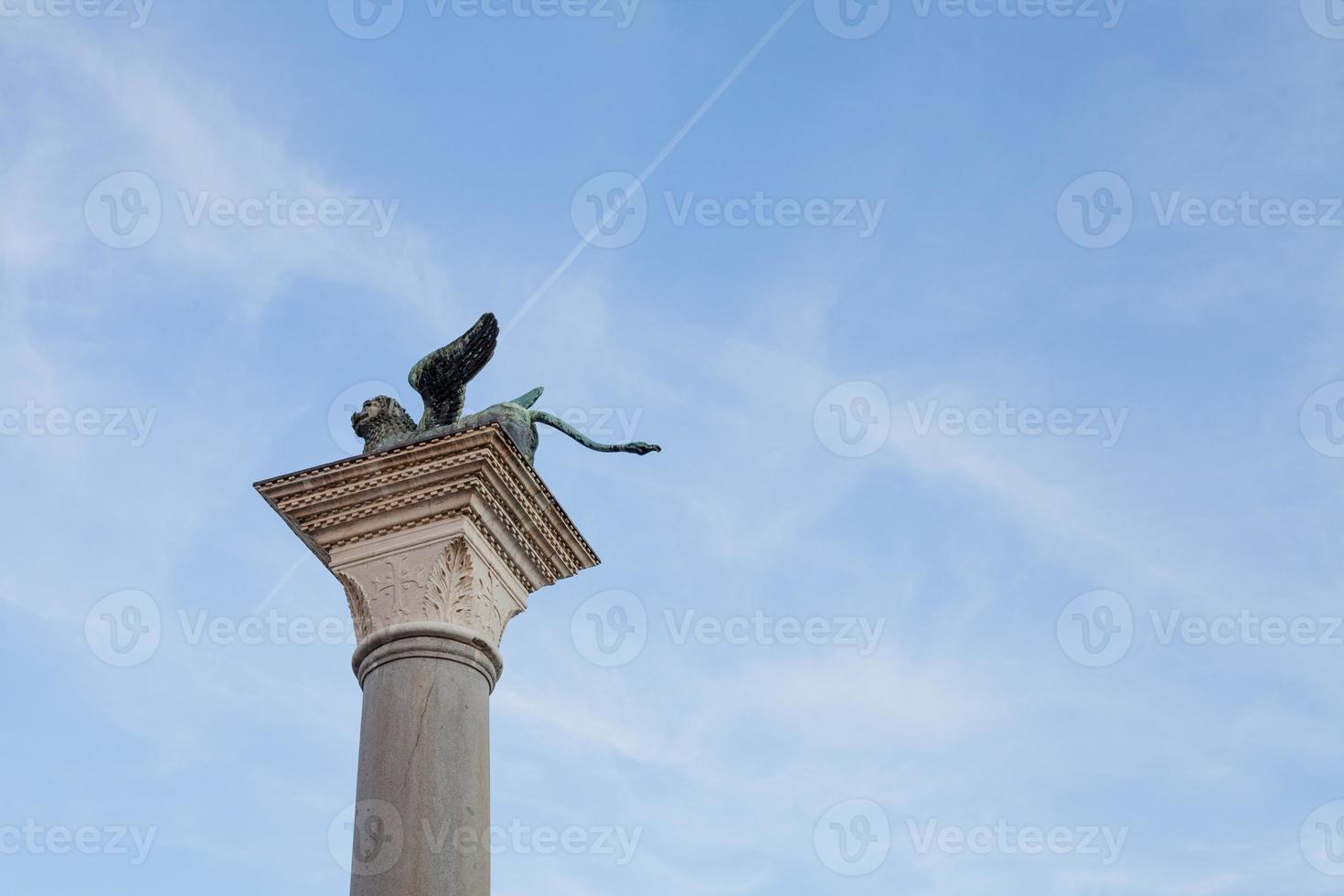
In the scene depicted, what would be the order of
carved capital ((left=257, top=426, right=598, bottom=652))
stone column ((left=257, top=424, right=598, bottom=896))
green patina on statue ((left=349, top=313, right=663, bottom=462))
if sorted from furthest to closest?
green patina on statue ((left=349, top=313, right=663, bottom=462)) < carved capital ((left=257, top=426, right=598, bottom=652)) < stone column ((left=257, top=424, right=598, bottom=896))

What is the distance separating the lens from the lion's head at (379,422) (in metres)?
12.2

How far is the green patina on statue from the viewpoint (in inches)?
480

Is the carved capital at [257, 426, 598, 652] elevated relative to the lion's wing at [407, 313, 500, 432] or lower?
lower

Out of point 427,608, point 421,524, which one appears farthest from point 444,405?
point 427,608

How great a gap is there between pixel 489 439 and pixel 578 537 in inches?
68.2

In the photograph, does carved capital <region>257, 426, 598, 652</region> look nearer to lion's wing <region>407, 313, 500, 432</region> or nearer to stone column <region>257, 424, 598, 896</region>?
stone column <region>257, 424, 598, 896</region>

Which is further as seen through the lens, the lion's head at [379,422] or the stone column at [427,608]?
the lion's head at [379,422]

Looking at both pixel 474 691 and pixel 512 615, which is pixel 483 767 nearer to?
pixel 474 691

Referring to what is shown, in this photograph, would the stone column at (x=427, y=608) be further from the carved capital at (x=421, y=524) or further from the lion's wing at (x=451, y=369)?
the lion's wing at (x=451, y=369)

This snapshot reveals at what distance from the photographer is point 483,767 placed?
1068 cm

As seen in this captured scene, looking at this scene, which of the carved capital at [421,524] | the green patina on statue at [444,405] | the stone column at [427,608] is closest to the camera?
the stone column at [427,608]

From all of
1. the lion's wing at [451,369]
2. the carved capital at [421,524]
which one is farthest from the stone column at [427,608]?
the lion's wing at [451,369]

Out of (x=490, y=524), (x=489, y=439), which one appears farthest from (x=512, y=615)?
(x=489, y=439)

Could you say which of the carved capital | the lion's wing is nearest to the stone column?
the carved capital
